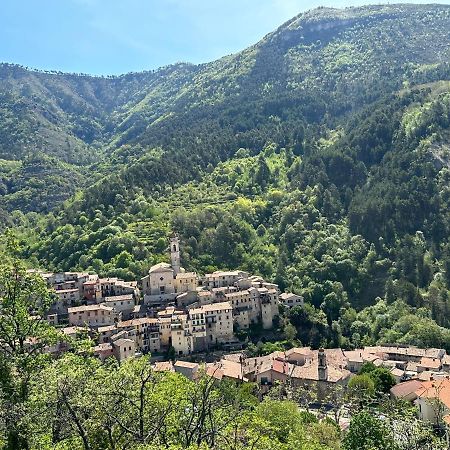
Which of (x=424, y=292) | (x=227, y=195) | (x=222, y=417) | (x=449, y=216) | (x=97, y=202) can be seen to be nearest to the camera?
(x=222, y=417)

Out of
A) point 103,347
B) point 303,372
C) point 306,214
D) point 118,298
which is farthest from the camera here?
point 306,214

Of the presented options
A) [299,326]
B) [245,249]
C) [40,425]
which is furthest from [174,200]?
[40,425]

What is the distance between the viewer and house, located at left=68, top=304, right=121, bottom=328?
228ft

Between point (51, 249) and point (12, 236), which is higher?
point (12, 236)

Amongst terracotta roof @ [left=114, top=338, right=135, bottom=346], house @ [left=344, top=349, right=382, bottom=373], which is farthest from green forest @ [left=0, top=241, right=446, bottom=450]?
terracotta roof @ [left=114, top=338, right=135, bottom=346]

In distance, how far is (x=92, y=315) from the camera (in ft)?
230

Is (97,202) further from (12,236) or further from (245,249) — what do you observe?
(12,236)

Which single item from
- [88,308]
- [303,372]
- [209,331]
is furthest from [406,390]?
[88,308]

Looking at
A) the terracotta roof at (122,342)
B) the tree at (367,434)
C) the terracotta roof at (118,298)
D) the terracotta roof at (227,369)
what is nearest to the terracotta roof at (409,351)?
the terracotta roof at (227,369)

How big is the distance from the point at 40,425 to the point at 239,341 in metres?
55.9

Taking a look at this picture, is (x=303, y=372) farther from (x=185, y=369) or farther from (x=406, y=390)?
(x=185, y=369)

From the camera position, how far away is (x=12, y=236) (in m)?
19.1

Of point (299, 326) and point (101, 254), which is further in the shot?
point (101, 254)

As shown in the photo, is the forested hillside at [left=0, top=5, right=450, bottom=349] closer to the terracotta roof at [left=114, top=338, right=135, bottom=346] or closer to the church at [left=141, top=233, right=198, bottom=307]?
the church at [left=141, top=233, right=198, bottom=307]
